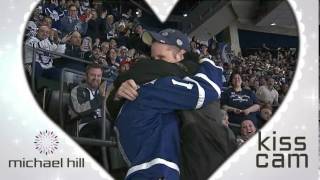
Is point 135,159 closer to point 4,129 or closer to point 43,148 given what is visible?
point 43,148

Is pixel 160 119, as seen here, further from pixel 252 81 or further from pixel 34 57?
pixel 34 57

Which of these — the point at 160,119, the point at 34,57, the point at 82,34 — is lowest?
the point at 160,119

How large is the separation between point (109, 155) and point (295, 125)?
0.83m

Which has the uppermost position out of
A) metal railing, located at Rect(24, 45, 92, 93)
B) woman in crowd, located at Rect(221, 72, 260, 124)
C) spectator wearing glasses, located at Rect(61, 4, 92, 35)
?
spectator wearing glasses, located at Rect(61, 4, 92, 35)

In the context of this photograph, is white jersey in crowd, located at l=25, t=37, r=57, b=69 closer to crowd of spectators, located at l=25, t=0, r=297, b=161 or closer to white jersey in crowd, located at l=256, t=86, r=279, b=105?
crowd of spectators, located at l=25, t=0, r=297, b=161

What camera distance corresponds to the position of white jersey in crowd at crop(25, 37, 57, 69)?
118 inches

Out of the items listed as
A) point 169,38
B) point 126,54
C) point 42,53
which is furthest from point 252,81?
point 42,53

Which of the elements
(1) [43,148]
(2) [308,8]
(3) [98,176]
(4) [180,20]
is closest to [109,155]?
(3) [98,176]

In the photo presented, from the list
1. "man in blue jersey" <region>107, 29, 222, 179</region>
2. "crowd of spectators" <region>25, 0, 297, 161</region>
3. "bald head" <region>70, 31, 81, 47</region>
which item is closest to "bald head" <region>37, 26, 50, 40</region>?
"crowd of spectators" <region>25, 0, 297, 161</region>

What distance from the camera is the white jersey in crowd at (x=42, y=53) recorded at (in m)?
3.00

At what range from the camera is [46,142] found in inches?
118

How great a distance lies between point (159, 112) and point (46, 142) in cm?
52

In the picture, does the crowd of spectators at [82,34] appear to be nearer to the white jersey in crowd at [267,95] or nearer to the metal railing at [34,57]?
the metal railing at [34,57]

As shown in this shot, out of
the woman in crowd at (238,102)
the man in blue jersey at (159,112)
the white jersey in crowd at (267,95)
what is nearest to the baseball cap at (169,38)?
the man in blue jersey at (159,112)
